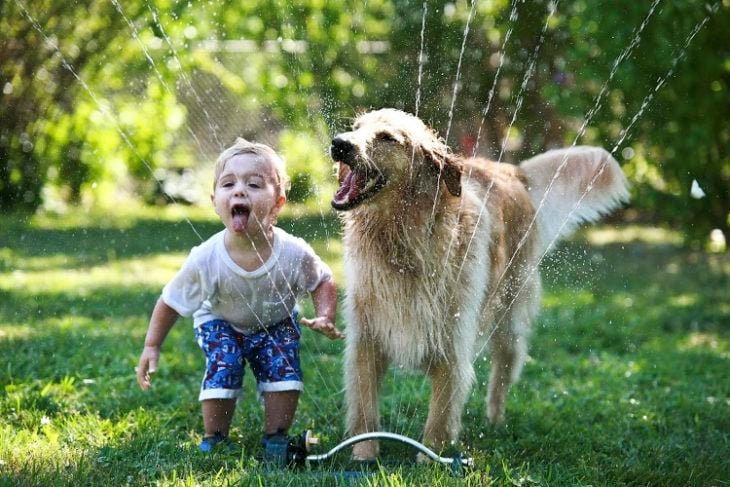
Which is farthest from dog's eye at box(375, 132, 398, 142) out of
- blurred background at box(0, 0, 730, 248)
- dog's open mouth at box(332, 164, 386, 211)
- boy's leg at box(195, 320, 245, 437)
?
blurred background at box(0, 0, 730, 248)

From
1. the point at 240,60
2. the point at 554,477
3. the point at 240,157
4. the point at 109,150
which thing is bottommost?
the point at 554,477

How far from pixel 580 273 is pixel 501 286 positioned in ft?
14.9

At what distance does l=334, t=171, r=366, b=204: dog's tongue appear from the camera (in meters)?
3.34

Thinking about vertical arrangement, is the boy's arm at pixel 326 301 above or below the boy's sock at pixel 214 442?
above

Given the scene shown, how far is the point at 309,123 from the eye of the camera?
9.75 m

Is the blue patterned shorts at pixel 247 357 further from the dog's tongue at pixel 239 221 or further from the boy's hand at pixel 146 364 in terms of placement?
the dog's tongue at pixel 239 221

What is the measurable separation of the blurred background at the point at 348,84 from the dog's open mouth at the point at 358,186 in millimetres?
3703

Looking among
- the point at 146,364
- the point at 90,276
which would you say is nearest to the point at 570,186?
the point at 146,364

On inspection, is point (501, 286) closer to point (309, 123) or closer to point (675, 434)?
point (675, 434)

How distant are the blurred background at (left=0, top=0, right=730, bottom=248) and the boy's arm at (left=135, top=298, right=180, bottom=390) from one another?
12.0 feet

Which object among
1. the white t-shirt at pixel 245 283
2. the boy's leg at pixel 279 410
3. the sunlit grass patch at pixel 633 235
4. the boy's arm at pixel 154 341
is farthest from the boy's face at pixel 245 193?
the sunlit grass patch at pixel 633 235

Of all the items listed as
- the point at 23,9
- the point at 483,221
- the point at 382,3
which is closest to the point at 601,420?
the point at 483,221

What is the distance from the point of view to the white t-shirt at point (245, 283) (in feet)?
11.7

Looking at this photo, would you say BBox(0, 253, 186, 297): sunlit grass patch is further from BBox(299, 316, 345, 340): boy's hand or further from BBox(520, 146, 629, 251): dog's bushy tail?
BBox(299, 316, 345, 340): boy's hand
